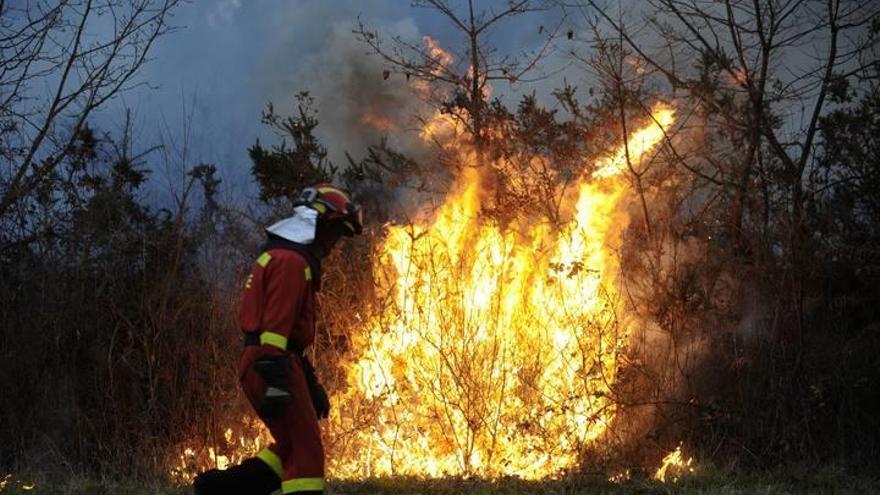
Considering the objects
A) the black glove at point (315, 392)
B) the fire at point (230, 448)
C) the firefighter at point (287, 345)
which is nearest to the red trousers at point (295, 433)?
the firefighter at point (287, 345)

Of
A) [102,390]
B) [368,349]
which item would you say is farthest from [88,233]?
[368,349]

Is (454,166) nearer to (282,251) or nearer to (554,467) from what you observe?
(554,467)

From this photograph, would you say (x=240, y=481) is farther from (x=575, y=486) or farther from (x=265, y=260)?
(x=575, y=486)

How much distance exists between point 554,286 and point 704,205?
2.36 m

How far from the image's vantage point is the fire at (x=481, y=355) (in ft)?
32.1

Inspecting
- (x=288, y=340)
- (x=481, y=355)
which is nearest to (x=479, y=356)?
(x=481, y=355)

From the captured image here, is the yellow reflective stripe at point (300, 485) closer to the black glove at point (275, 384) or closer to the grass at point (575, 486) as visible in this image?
the black glove at point (275, 384)

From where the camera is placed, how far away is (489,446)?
9789 millimetres

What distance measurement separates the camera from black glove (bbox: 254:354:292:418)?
17.8ft

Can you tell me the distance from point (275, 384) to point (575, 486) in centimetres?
377

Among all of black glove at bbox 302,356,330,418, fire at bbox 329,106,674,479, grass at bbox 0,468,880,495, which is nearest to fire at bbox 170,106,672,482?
fire at bbox 329,106,674,479

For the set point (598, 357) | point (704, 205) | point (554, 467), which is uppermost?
point (704, 205)

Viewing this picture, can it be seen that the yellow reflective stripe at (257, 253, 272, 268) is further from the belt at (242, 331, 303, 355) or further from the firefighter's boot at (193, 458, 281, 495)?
the firefighter's boot at (193, 458, 281, 495)

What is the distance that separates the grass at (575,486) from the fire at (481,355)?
→ 102 cm
